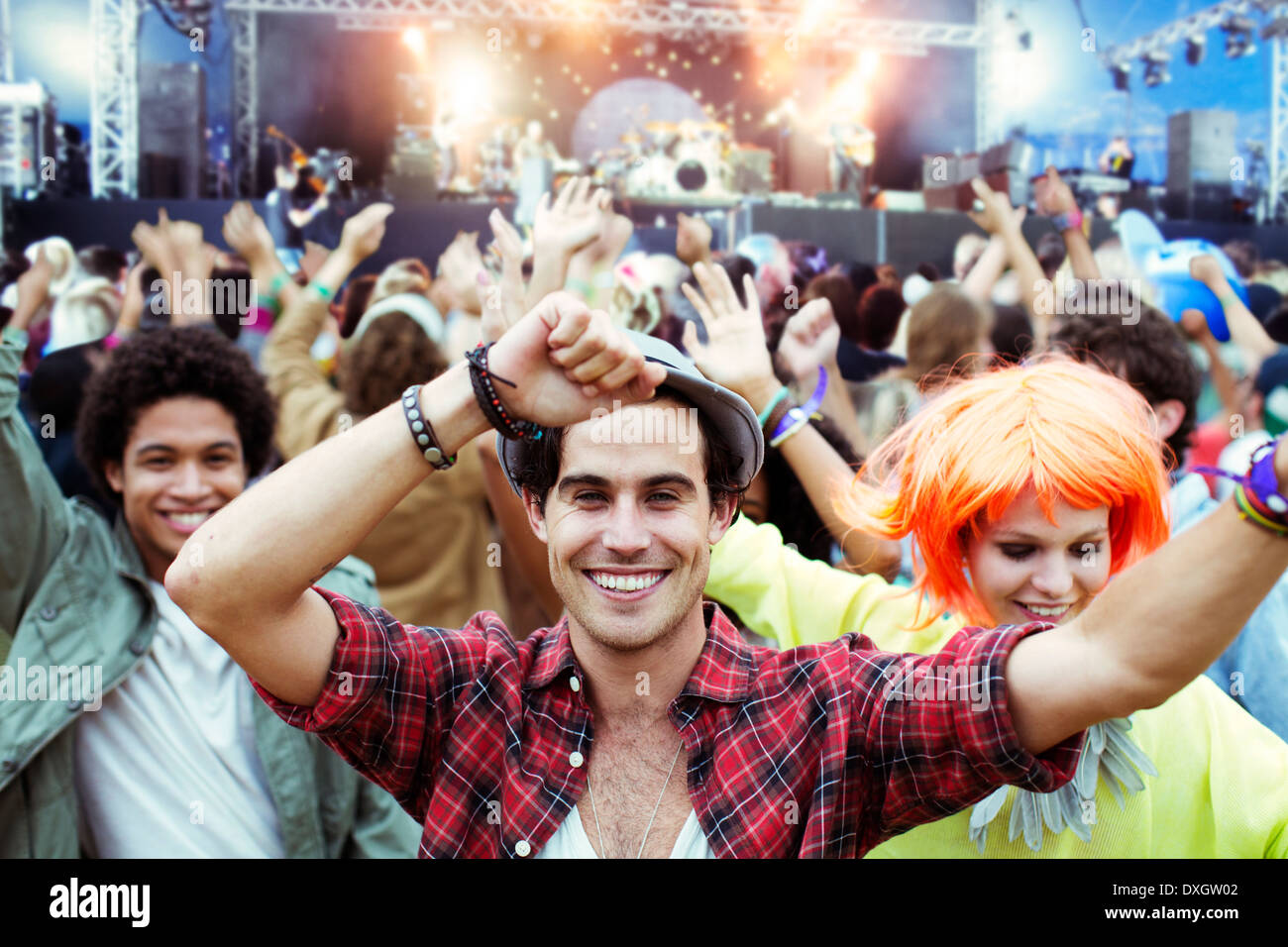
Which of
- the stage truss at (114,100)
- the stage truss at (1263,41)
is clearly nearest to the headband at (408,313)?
the stage truss at (114,100)

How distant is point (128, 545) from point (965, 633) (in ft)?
5.46

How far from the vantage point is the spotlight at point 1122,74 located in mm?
5391

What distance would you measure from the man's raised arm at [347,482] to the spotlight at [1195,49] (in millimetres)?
5461

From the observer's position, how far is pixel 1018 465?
5.19ft

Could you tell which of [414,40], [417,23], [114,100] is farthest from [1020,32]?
[114,100]

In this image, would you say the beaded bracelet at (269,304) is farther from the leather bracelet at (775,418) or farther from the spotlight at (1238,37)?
the spotlight at (1238,37)

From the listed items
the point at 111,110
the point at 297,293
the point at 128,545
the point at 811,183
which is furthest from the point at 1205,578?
the point at 811,183

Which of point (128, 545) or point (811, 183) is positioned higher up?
point (811, 183)

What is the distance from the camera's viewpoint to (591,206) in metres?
2.31

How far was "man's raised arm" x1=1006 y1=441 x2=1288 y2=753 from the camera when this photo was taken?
3.41 ft

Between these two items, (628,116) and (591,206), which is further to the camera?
(628,116)

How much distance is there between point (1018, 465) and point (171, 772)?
165cm

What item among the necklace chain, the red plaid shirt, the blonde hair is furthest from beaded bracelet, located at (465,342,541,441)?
the blonde hair
